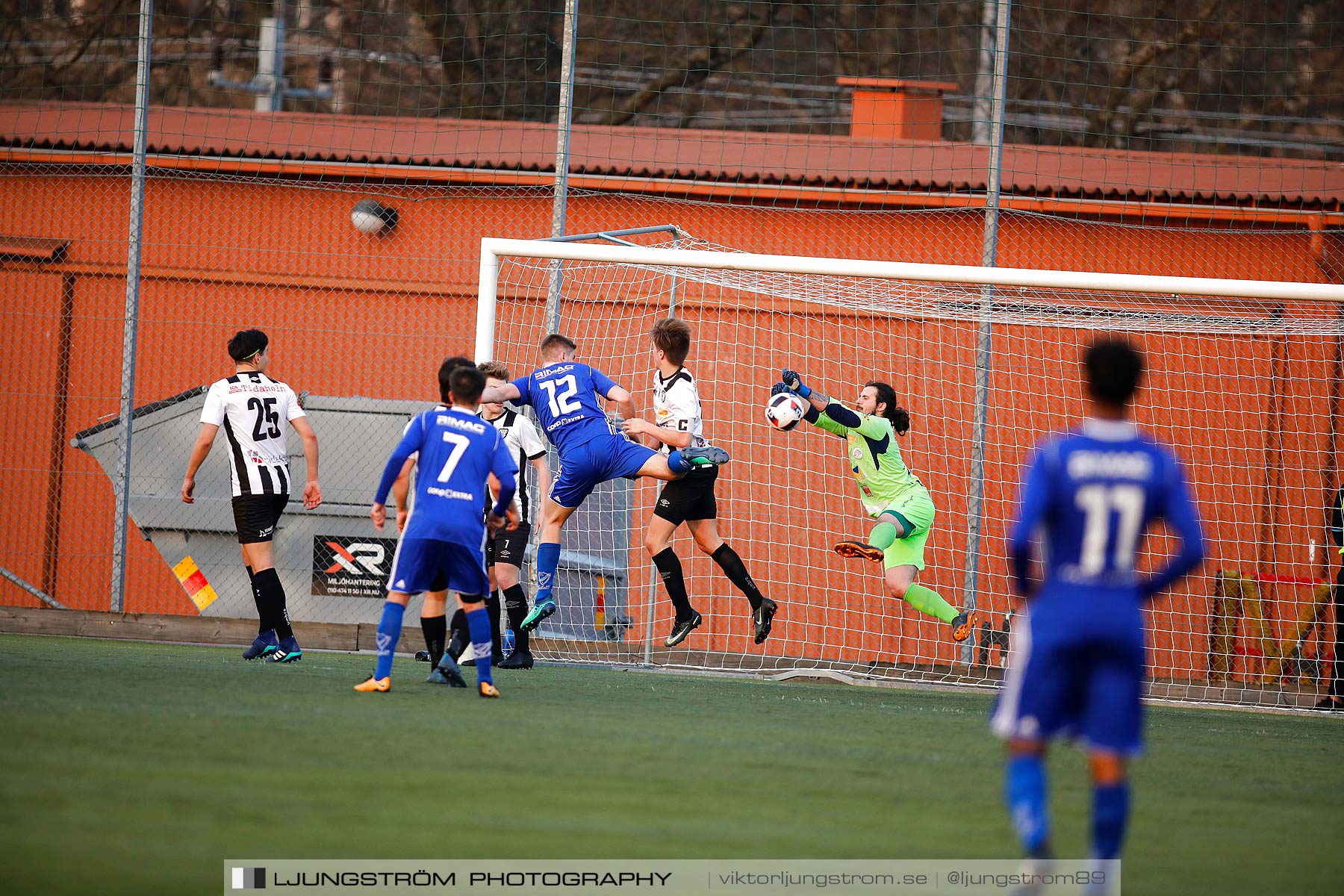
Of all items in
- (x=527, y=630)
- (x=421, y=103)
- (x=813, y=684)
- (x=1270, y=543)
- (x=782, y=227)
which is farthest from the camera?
(x=421, y=103)

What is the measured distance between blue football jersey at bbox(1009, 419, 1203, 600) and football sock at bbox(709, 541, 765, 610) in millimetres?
5323

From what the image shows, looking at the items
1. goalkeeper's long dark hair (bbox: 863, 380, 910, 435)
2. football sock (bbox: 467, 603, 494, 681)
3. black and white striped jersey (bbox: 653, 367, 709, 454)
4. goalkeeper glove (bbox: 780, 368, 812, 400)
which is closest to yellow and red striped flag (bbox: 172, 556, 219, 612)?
black and white striped jersey (bbox: 653, 367, 709, 454)

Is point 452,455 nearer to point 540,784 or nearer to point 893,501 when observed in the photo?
point 540,784

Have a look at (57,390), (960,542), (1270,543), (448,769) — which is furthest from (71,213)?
(1270,543)

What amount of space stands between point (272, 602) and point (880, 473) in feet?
14.2

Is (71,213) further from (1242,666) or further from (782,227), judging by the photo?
(1242,666)

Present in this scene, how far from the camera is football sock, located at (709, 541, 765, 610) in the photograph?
9.01 meters

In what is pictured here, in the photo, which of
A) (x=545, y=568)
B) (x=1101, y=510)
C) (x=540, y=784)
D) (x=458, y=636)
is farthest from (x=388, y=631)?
(x=1101, y=510)

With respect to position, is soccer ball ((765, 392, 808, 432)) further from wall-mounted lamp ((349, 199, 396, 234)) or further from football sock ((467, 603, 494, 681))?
wall-mounted lamp ((349, 199, 396, 234))

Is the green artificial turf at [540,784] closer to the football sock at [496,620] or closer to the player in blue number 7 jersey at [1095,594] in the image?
the player in blue number 7 jersey at [1095,594]

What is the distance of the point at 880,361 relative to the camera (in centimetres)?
1202

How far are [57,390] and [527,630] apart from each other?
6290mm

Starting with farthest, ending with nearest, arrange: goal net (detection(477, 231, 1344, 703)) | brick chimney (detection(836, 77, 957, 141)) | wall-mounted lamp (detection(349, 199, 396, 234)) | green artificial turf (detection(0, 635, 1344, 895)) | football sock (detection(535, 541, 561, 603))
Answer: brick chimney (detection(836, 77, 957, 141)), wall-mounted lamp (detection(349, 199, 396, 234)), goal net (detection(477, 231, 1344, 703)), football sock (detection(535, 541, 561, 603)), green artificial turf (detection(0, 635, 1344, 895))

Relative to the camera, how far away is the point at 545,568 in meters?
8.60
